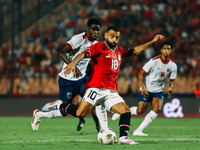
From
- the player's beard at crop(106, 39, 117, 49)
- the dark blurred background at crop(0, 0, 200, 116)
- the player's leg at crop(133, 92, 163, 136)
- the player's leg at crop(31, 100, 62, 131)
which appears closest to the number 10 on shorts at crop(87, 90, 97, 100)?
the player's beard at crop(106, 39, 117, 49)

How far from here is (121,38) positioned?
63.7ft

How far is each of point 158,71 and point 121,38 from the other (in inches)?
368

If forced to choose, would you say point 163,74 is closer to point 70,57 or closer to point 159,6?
point 70,57

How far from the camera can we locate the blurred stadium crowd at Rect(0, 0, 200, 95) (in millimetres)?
17500

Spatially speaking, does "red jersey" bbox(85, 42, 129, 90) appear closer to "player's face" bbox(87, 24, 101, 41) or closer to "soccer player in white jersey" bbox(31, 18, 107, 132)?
"soccer player in white jersey" bbox(31, 18, 107, 132)

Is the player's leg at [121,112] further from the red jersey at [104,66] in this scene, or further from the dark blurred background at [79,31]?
the dark blurred background at [79,31]

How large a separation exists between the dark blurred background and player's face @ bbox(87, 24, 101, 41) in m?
8.61

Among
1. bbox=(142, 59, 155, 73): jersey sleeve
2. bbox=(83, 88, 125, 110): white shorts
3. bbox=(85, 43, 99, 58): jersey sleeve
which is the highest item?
bbox=(85, 43, 99, 58): jersey sleeve

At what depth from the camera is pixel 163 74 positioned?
10.2m

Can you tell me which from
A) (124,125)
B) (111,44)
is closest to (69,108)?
(124,125)

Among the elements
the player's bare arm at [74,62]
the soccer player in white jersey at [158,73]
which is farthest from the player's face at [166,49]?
the player's bare arm at [74,62]

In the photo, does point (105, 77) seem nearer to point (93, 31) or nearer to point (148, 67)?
point (93, 31)

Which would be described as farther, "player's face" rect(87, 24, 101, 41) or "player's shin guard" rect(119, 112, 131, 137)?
"player's face" rect(87, 24, 101, 41)

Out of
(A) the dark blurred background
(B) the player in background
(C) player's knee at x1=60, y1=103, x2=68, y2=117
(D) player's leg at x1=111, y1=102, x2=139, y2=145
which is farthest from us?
(A) the dark blurred background
